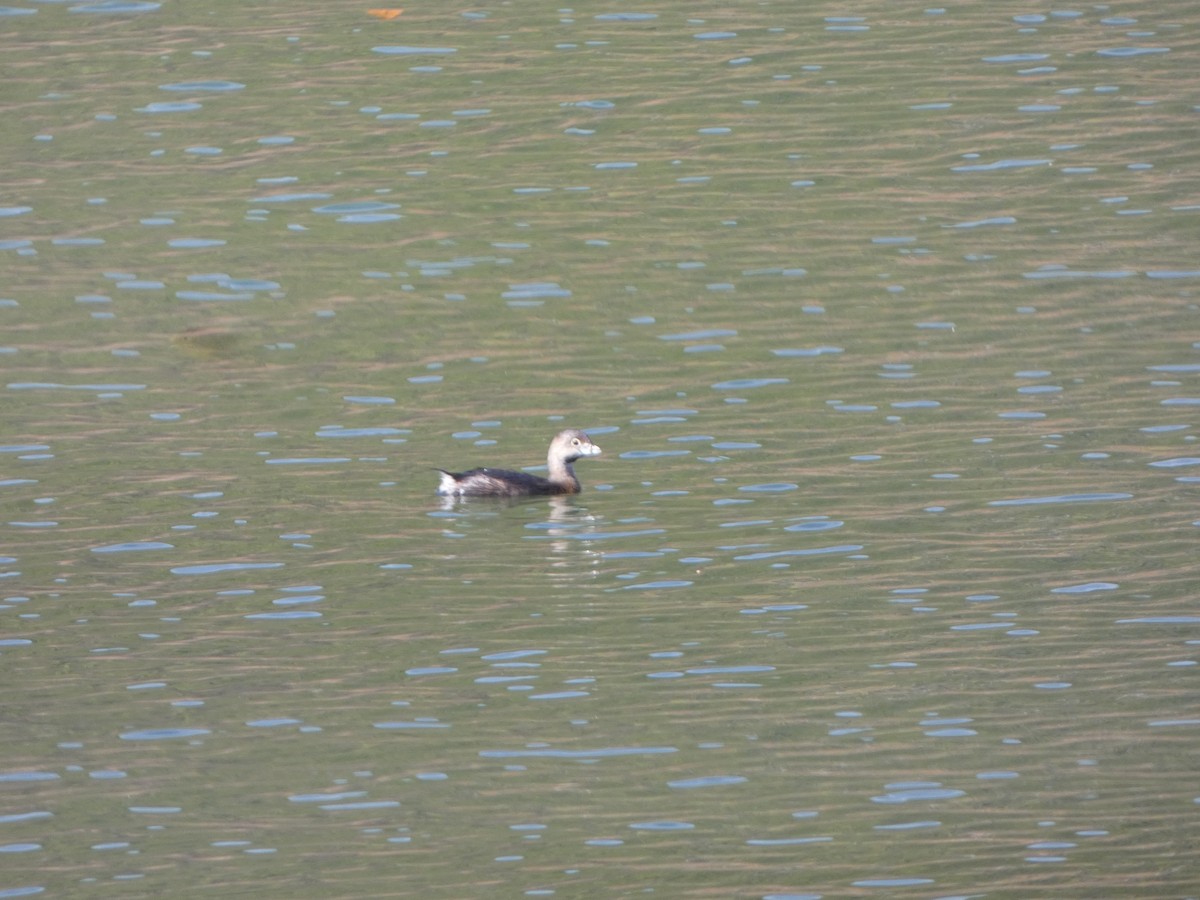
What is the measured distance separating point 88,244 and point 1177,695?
11.4m

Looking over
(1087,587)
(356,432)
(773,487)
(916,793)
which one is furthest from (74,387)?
(916,793)

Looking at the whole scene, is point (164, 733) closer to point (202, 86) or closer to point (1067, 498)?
point (1067, 498)

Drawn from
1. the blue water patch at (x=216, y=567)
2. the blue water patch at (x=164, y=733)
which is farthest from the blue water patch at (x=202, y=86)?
the blue water patch at (x=164, y=733)

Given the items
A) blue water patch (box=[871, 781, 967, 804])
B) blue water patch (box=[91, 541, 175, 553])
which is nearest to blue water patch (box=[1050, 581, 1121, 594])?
blue water patch (box=[871, 781, 967, 804])

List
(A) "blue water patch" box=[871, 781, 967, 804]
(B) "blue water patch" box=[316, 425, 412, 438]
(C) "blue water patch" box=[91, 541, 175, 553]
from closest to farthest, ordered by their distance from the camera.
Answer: (A) "blue water patch" box=[871, 781, 967, 804] < (C) "blue water patch" box=[91, 541, 175, 553] < (B) "blue water patch" box=[316, 425, 412, 438]

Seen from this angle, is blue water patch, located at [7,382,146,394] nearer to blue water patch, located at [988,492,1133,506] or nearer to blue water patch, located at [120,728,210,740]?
blue water patch, located at [120,728,210,740]

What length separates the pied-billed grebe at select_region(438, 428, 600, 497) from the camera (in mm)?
13812

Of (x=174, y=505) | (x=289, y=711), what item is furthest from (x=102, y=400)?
(x=289, y=711)

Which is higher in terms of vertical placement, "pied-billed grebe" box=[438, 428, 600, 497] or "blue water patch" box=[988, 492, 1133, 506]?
"pied-billed grebe" box=[438, 428, 600, 497]

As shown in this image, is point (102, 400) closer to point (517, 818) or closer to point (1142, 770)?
point (517, 818)

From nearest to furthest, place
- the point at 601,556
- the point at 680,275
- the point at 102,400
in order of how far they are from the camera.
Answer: the point at 601,556, the point at 102,400, the point at 680,275

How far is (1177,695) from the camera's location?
10.1 metres

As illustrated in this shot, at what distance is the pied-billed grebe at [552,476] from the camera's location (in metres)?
13.8

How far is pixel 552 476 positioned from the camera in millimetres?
14039
